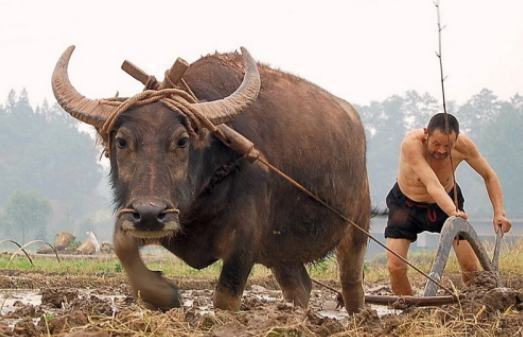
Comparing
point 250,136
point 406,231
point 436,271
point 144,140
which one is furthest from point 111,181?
point 406,231

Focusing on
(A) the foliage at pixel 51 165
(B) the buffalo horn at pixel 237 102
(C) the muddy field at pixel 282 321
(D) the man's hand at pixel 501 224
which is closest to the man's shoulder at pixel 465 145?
(D) the man's hand at pixel 501 224

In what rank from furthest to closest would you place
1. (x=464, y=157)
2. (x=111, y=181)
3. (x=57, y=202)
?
(x=57, y=202) < (x=464, y=157) < (x=111, y=181)

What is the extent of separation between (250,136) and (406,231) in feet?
5.84

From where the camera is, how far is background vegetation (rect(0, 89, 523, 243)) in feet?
190

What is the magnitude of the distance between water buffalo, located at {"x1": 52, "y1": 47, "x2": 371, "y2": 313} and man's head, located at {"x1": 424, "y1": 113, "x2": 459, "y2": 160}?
0.58m

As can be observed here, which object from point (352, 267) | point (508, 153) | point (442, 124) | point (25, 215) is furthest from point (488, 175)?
point (508, 153)

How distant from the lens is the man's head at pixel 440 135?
5316mm

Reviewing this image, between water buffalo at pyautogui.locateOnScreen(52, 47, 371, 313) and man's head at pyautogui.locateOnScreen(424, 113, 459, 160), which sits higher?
man's head at pyautogui.locateOnScreen(424, 113, 459, 160)

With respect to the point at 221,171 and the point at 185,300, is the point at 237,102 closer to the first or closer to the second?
the point at 221,171

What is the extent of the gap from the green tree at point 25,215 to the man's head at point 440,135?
159 feet

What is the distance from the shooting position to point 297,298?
5.90 m

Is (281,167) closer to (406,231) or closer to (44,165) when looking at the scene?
(406,231)

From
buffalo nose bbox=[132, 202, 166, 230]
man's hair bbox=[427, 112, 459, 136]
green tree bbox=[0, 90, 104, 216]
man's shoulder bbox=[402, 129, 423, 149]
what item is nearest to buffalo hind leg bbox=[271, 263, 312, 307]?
man's shoulder bbox=[402, 129, 423, 149]

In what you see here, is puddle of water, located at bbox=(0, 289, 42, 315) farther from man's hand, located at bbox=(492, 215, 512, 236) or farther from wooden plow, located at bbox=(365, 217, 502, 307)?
man's hand, located at bbox=(492, 215, 512, 236)
